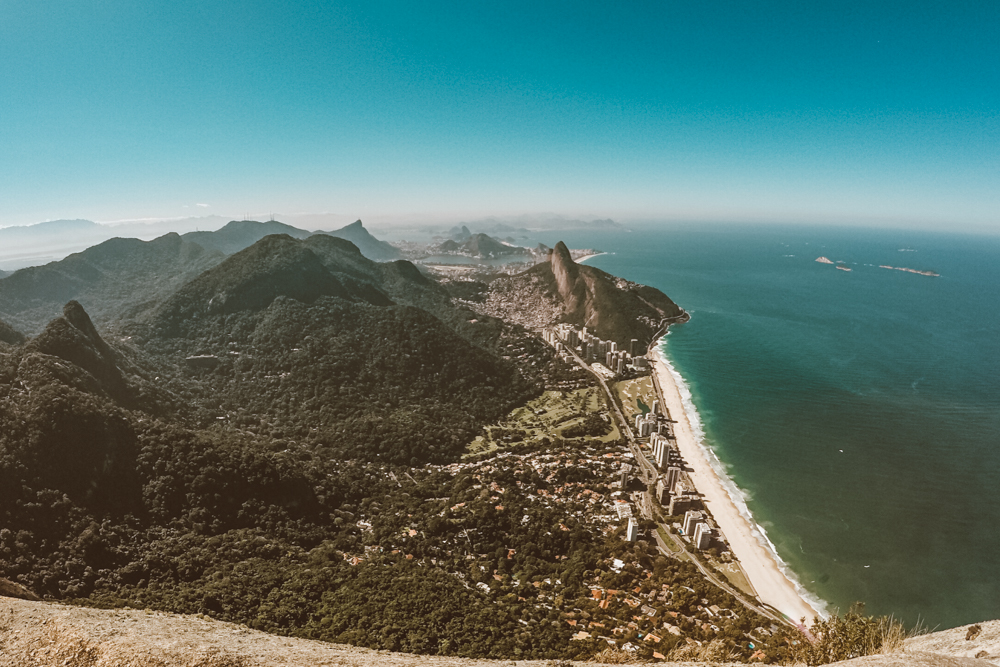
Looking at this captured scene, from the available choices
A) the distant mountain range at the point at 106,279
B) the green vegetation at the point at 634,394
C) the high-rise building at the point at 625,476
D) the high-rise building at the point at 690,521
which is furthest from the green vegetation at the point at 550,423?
the distant mountain range at the point at 106,279

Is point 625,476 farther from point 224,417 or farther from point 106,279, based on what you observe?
point 106,279

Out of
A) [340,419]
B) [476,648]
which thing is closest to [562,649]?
[476,648]

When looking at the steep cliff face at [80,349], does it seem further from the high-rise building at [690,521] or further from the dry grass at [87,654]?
the high-rise building at [690,521]

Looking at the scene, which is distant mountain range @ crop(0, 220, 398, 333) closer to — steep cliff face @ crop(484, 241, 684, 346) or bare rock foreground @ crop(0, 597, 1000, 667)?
steep cliff face @ crop(484, 241, 684, 346)

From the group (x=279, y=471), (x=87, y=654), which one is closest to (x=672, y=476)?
(x=279, y=471)

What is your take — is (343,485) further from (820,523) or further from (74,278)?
(74,278)
